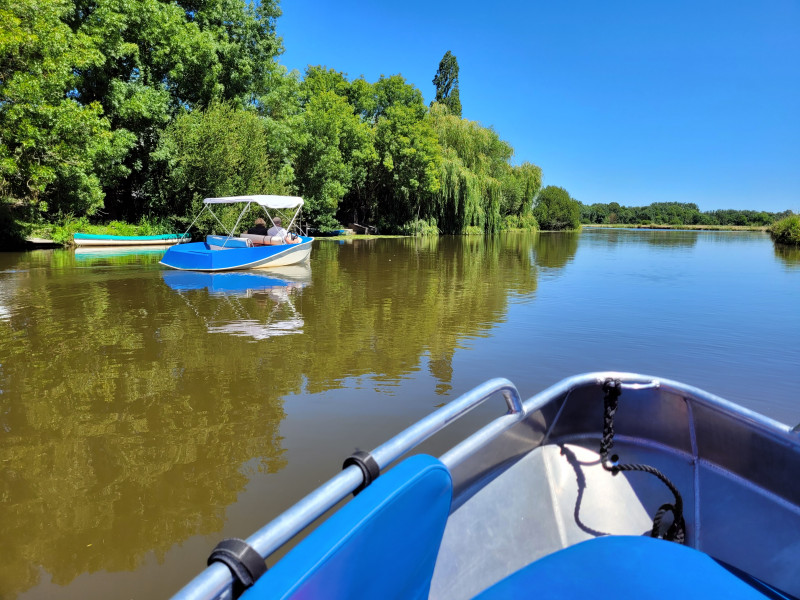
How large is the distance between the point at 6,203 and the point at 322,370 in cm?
2105

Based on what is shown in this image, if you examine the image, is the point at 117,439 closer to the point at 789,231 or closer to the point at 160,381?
the point at 160,381

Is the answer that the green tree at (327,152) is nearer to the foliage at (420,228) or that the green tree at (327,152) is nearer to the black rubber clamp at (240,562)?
the foliage at (420,228)

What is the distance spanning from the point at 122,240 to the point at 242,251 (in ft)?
35.2

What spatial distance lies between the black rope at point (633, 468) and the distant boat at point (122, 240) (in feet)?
67.5

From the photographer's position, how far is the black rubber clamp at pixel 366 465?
151cm

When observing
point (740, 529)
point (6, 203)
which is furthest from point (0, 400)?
point (6, 203)

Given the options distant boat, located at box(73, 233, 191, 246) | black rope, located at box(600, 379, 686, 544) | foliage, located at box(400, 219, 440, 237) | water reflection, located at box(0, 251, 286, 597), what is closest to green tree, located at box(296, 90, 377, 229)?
foliage, located at box(400, 219, 440, 237)

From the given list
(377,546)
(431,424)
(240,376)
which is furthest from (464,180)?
(377,546)

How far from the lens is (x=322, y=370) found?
5926 mm

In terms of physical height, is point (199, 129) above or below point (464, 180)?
above

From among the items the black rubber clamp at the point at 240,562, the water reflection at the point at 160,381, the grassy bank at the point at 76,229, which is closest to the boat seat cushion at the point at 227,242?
the water reflection at the point at 160,381

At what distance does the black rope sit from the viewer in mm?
2279

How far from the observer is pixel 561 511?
2.51m

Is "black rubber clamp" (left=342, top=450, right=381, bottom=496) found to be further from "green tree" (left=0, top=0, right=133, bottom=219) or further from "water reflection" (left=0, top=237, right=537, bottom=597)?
"green tree" (left=0, top=0, right=133, bottom=219)
